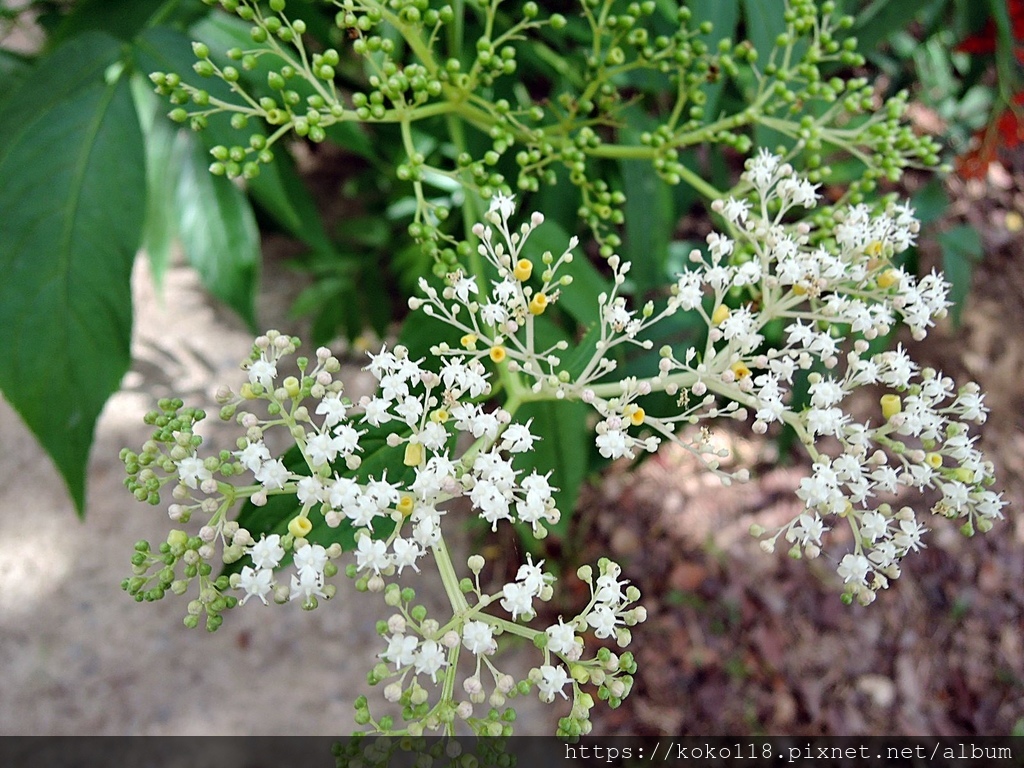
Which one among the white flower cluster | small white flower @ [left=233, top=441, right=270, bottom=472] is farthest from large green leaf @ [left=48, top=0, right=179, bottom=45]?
the white flower cluster

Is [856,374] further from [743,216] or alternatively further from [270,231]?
[270,231]

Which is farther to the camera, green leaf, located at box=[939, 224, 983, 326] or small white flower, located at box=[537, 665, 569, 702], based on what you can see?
green leaf, located at box=[939, 224, 983, 326]

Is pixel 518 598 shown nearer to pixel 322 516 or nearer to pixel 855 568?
pixel 322 516

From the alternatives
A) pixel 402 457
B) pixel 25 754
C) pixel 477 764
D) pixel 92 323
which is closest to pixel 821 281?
pixel 402 457

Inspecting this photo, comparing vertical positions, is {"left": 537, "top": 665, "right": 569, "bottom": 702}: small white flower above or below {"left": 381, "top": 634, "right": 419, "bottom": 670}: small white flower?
below

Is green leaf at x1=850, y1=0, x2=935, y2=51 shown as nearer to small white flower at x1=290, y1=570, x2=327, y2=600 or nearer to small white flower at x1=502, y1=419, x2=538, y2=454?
small white flower at x1=502, y1=419, x2=538, y2=454

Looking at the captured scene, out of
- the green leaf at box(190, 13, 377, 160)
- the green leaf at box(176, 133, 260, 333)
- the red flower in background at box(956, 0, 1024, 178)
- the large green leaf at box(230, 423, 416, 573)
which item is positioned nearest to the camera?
the large green leaf at box(230, 423, 416, 573)

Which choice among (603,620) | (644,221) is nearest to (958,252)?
(644,221)
